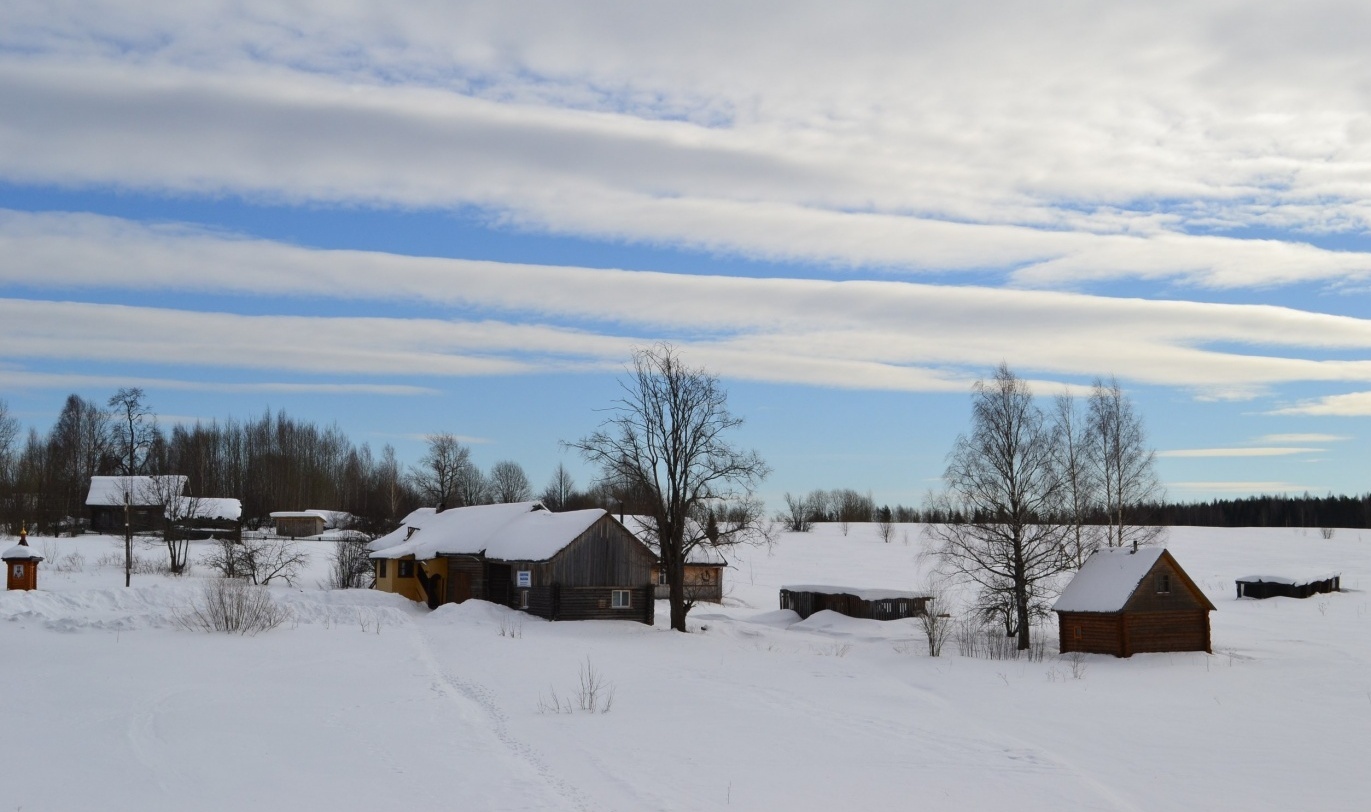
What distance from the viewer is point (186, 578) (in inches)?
2050

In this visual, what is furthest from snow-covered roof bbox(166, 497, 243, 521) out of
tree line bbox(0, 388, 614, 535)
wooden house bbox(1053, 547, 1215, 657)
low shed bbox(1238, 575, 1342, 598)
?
low shed bbox(1238, 575, 1342, 598)

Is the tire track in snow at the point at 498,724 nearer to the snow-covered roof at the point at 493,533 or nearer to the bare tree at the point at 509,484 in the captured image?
the snow-covered roof at the point at 493,533

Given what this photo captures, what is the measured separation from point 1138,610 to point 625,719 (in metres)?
22.3

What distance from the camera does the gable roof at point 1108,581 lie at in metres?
34.8

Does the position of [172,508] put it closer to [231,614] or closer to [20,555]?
[20,555]

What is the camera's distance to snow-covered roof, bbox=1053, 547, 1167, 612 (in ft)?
114

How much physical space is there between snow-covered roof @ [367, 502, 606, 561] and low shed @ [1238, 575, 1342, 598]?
40197 millimetres

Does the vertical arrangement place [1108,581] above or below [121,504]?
below

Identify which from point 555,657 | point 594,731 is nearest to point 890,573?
point 555,657

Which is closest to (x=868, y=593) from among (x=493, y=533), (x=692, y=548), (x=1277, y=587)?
(x=692, y=548)

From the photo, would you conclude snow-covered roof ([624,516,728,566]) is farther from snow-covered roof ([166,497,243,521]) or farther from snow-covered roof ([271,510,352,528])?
snow-covered roof ([271,510,352,528])

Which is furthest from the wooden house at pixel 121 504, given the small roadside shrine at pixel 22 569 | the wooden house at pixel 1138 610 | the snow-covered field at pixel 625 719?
the wooden house at pixel 1138 610

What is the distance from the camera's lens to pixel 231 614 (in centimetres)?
3312

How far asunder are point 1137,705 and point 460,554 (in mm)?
31123
